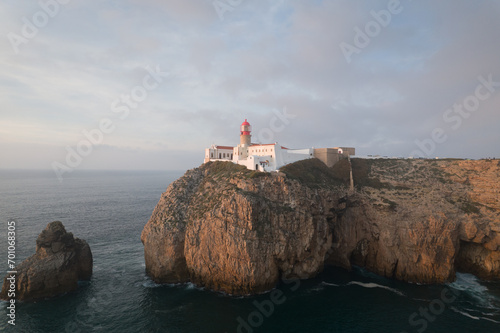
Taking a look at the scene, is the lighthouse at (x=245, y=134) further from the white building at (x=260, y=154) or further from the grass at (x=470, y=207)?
the grass at (x=470, y=207)

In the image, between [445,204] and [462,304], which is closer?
[462,304]

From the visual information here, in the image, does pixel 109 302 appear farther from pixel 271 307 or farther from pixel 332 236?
pixel 332 236

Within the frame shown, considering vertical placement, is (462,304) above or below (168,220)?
below

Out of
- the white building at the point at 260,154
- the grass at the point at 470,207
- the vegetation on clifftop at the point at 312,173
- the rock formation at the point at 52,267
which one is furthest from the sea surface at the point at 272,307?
the white building at the point at 260,154

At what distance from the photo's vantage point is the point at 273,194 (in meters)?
39.0

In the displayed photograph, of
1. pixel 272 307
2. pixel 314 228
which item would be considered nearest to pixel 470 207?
pixel 314 228

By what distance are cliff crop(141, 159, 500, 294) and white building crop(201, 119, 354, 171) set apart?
153 inches

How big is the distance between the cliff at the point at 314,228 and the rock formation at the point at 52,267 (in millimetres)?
9317

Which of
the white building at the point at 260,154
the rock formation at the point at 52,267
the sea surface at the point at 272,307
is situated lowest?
the sea surface at the point at 272,307

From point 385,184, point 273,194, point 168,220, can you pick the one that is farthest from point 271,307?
point 385,184

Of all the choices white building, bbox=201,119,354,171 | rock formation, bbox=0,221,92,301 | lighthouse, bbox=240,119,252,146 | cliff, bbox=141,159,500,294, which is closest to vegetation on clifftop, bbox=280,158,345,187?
cliff, bbox=141,159,500,294

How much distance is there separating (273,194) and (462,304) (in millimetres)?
27831

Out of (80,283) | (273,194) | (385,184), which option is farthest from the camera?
(385,184)

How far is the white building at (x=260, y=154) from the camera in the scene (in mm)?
48656
